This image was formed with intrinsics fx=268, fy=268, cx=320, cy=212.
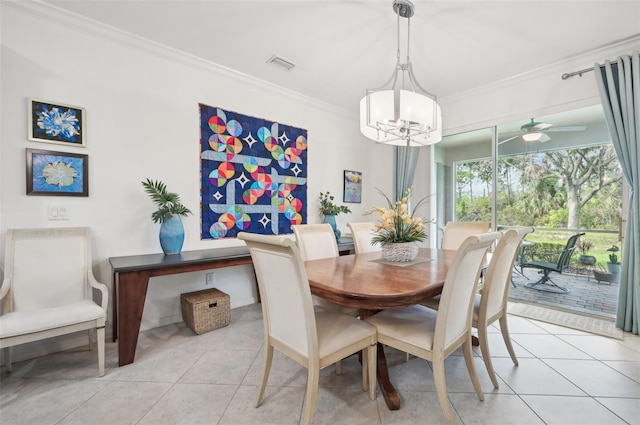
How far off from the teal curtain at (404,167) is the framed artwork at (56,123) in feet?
12.4

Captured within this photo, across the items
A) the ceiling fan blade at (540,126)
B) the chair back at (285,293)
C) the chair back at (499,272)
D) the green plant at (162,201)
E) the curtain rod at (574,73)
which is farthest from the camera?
the ceiling fan blade at (540,126)

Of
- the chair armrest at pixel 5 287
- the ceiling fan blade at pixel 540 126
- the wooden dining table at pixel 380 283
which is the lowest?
the chair armrest at pixel 5 287

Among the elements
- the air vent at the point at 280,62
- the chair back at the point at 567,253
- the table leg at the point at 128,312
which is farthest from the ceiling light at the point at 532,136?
the table leg at the point at 128,312

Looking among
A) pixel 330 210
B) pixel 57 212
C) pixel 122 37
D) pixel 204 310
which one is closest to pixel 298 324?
pixel 204 310

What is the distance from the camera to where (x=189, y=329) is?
97.7 inches

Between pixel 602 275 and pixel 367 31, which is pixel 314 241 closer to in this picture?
pixel 367 31

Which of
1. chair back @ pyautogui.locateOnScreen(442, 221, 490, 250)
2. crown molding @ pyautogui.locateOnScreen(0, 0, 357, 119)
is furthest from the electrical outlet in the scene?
chair back @ pyautogui.locateOnScreen(442, 221, 490, 250)

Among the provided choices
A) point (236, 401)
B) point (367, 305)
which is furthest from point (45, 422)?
point (367, 305)

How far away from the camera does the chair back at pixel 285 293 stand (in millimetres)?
1195

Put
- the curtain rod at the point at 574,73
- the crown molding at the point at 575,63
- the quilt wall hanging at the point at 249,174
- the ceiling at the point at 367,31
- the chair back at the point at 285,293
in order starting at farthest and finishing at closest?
the quilt wall hanging at the point at 249,174 → the curtain rod at the point at 574,73 → the crown molding at the point at 575,63 → the ceiling at the point at 367,31 → the chair back at the point at 285,293

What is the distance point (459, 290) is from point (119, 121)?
2.90m

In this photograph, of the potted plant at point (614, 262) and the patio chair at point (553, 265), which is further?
the patio chair at point (553, 265)

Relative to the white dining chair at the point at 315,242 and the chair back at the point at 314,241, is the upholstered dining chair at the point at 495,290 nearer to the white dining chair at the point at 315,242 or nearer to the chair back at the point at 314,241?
the white dining chair at the point at 315,242

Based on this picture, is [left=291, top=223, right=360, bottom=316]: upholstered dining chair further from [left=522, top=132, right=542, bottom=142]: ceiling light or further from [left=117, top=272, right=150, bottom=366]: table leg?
[left=522, top=132, right=542, bottom=142]: ceiling light
